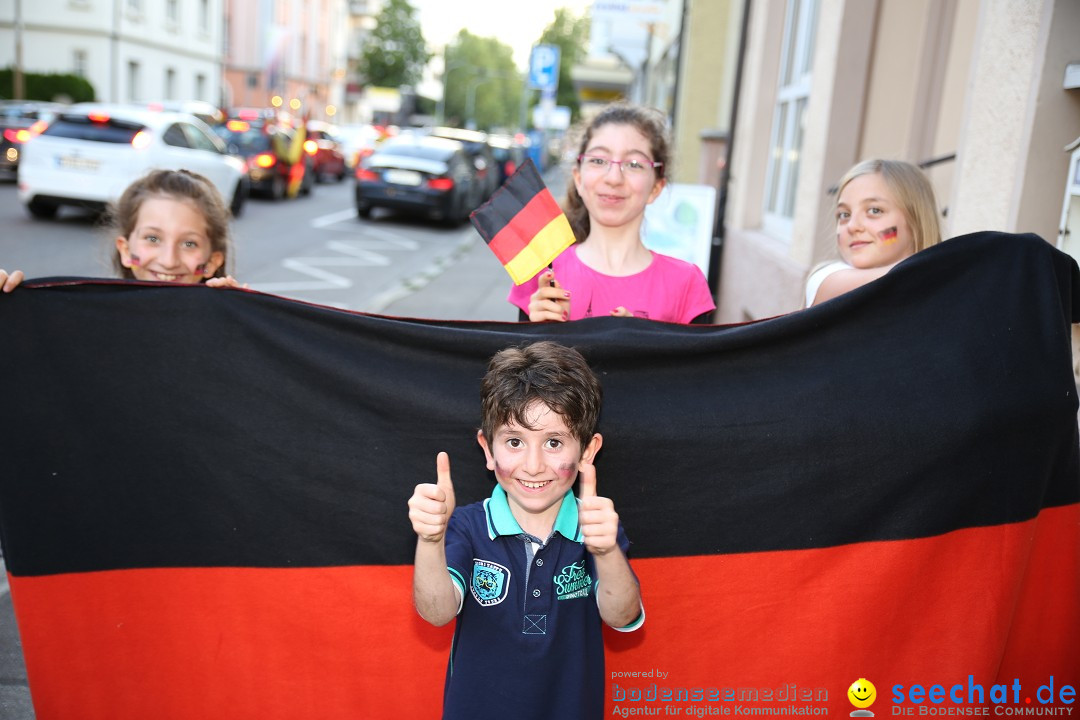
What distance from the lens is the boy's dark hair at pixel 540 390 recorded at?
2137 mm

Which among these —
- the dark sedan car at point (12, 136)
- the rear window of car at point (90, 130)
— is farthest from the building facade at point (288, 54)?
the rear window of car at point (90, 130)

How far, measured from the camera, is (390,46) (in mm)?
77062

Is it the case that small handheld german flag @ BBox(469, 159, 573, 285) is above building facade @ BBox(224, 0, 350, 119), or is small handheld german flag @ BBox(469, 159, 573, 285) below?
below

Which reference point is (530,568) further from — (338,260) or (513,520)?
(338,260)

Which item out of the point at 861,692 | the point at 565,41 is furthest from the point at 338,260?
the point at 565,41

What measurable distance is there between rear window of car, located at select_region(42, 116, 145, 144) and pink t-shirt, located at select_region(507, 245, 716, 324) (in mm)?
11900

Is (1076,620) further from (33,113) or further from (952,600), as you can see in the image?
(33,113)

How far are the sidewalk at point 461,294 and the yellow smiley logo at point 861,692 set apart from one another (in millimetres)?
6369

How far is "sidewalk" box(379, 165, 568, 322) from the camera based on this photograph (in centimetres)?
1025

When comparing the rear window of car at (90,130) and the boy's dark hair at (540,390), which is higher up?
the rear window of car at (90,130)

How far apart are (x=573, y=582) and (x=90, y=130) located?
13.1 metres

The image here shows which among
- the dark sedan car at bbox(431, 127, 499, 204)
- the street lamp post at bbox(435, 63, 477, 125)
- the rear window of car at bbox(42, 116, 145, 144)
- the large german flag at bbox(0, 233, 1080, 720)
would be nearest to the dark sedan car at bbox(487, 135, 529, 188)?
the dark sedan car at bbox(431, 127, 499, 204)

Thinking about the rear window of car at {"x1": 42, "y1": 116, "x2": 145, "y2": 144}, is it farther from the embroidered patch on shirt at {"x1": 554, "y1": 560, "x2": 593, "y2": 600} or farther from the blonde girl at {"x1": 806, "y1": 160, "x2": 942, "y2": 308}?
the embroidered patch on shirt at {"x1": 554, "y1": 560, "x2": 593, "y2": 600}

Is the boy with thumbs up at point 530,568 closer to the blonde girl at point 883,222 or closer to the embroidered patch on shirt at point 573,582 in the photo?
the embroidered patch on shirt at point 573,582
